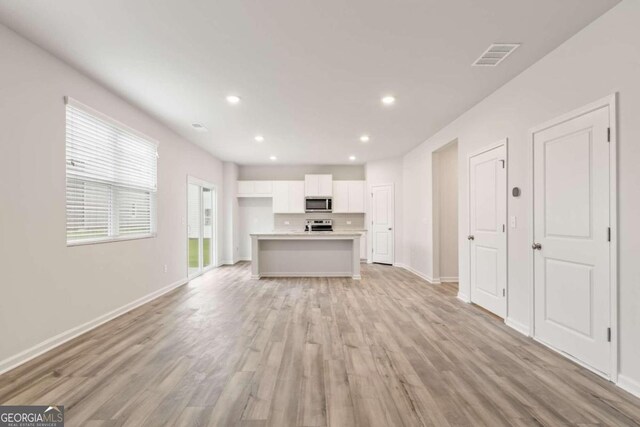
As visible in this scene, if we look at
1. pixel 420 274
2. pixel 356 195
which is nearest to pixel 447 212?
pixel 420 274

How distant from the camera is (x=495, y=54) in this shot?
2865 mm

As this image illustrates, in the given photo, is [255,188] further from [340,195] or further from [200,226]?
[340,195]

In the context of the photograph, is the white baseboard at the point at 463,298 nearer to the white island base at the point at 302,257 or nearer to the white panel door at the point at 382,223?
the white island base at the point at 302,257

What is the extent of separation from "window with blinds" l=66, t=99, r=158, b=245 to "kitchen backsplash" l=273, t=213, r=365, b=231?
14.2 ft

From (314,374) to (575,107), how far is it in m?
3.15

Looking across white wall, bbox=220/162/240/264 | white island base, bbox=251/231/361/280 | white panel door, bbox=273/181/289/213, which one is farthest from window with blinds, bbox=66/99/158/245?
white panel door, bbox=273/181/289/213

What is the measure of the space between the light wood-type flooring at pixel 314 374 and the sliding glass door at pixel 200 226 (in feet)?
8.57

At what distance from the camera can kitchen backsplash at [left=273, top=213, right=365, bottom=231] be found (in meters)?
8.73

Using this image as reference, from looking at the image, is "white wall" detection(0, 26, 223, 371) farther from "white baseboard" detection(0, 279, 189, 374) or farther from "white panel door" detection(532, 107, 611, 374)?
"white panel door" detection(532, 107, 611, 374)

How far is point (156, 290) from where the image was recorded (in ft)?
15.4

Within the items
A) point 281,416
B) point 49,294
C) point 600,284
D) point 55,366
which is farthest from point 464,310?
point 49,294

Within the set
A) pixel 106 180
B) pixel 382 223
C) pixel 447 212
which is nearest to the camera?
pixel 106 180

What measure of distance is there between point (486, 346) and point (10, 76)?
15.9ft

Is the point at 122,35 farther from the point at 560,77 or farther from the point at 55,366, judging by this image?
the point at 560,77
